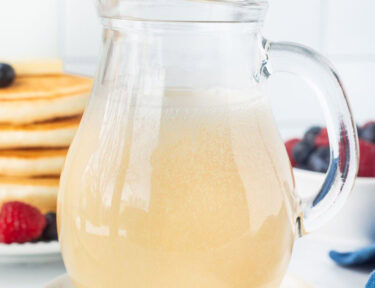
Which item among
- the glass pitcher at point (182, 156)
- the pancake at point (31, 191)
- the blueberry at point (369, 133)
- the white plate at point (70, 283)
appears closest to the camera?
the glass pitcher at point (182, 156)

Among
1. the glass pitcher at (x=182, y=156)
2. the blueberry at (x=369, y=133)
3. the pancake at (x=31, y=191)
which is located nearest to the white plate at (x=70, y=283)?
the glass pitcher at (x=182, y=156)

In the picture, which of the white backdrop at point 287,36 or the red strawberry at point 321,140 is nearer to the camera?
the red strawberry at point 321,140

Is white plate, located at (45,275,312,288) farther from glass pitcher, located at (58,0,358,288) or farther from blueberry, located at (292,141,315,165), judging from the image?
blueberry, located at (292,141,315,165)

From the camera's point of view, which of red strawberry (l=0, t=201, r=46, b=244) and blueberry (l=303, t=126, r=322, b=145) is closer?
red strawberry (l=0, t=201, r=46, b=244)

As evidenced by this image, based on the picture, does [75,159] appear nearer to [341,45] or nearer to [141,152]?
[141,152]

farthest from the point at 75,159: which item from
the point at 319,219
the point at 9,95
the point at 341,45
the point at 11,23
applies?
the point at 341,45

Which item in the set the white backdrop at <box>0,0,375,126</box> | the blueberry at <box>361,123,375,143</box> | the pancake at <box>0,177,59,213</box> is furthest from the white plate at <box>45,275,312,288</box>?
the white backdrop at <box>0,0,375,126</box>

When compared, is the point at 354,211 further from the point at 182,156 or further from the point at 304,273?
the point at 182,156

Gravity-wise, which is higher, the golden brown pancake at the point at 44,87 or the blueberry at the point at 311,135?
the golden brown pancake at the point at 44,87

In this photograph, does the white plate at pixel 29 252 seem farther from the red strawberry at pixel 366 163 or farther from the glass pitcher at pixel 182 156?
the red strawberry at pixel 366 163
